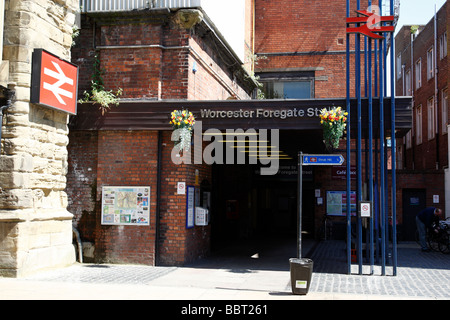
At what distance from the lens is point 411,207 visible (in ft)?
65.8

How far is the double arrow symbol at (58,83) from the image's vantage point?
10648 millimetres

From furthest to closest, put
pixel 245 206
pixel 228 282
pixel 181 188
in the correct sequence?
pixel 245 206 < pixel 181 188 < pixel 228 282

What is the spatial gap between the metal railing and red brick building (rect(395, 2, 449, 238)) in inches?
475

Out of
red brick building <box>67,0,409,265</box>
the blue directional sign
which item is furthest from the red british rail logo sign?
the blue directional sign

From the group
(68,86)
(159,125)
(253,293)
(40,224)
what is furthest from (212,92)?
(253,293)

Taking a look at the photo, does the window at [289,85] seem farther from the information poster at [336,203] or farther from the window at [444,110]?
the window at [444,110]

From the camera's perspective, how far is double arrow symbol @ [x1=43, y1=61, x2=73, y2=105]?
34.9 ft

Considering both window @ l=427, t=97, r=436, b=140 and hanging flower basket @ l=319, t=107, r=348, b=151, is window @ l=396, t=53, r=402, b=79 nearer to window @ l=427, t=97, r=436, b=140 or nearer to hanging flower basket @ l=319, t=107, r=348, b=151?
window @ l=427, t=97, r=436, b=140

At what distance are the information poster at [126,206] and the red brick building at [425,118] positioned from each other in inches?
476

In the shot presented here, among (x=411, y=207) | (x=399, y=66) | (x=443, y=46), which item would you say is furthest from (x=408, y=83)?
(x=411, y=207)

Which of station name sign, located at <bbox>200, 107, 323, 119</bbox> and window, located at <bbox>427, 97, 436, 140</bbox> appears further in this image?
window, located at <bbox>427, 97, 436, 140</bbox>

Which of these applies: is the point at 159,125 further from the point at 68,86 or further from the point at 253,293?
the point at 253,293

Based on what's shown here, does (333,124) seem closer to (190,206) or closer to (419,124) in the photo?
(190,206)

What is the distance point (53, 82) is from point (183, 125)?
309 cm
